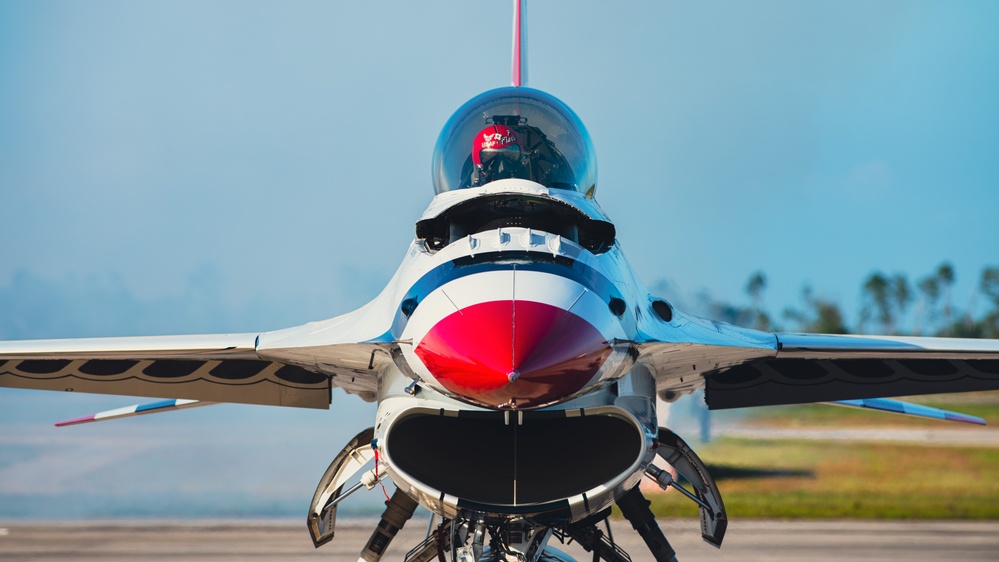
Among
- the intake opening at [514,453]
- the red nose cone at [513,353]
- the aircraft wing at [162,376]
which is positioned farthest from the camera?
the aircraft wing at [162,376]

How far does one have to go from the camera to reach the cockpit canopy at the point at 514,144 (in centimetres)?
532

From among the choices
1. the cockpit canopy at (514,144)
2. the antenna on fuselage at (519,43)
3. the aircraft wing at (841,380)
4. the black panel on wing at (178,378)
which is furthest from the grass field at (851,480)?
the cockpit canopy at (514,144)

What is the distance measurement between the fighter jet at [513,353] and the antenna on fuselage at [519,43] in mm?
4286

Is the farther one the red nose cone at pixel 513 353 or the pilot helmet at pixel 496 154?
the pilot helmet at pixel 496 154

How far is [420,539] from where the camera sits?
1423 centimetres

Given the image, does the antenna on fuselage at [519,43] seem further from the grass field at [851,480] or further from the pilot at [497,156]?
the grass field at [851,480]

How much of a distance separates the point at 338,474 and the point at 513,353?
2722 millimetres

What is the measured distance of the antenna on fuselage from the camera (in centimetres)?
1007

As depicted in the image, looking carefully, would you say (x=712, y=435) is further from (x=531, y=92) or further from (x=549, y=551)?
(x=531, y=92)

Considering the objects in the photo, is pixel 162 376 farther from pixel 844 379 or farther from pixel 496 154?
pixel 844 379

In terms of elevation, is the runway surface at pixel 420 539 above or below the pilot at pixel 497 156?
below

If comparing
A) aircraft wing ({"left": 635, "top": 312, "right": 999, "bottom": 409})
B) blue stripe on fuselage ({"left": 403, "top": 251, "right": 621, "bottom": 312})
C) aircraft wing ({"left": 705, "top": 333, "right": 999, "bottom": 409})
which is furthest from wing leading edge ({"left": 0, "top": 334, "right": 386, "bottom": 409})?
aircraft wing ({"left": 705, "top": 333, "right": 999, "bottom": 409})

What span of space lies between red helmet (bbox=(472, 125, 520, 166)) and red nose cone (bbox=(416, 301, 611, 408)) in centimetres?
179

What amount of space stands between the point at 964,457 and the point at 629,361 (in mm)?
13596
